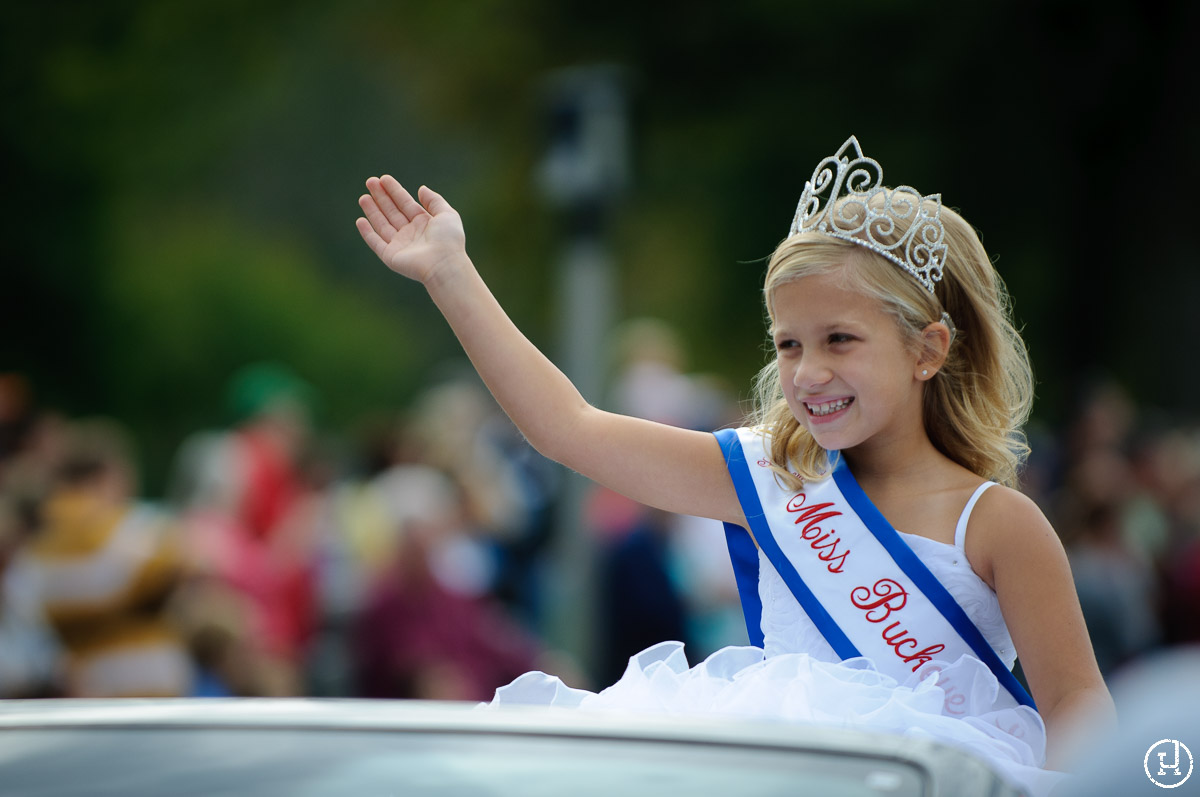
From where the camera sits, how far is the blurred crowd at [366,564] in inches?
232

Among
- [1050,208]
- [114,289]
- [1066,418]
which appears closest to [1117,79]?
[1050,208]

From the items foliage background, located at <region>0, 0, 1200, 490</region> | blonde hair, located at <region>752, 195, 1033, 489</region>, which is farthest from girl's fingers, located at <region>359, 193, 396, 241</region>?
foliage background, located at <region>0, 0, 1200, 490</region>

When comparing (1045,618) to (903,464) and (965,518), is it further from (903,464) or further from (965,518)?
(903,464)

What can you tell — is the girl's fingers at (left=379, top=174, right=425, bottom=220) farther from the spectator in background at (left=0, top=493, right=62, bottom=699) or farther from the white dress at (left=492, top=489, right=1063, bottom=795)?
the spectator in background at (left=0, top=493, right=62, bottom=699)

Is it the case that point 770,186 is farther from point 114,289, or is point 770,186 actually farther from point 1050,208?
point 114,289

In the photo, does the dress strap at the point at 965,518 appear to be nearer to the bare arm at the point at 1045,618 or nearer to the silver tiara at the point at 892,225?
the bare arm at the point at 1045,618

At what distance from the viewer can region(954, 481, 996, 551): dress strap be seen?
2.33 meters

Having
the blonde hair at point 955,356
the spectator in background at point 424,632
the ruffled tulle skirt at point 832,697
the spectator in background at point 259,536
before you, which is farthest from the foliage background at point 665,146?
the ruffled tulle skirt at point 832,697

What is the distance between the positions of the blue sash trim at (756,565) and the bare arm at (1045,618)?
26 cm

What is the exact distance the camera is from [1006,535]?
7.51 feet

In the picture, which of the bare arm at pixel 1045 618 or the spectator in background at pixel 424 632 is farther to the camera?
the spectator in background at pixel 424 632

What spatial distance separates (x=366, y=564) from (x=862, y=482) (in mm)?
4985

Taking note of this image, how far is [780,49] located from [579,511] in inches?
372

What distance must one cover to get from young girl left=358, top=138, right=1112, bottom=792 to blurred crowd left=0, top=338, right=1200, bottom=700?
3579 mm
